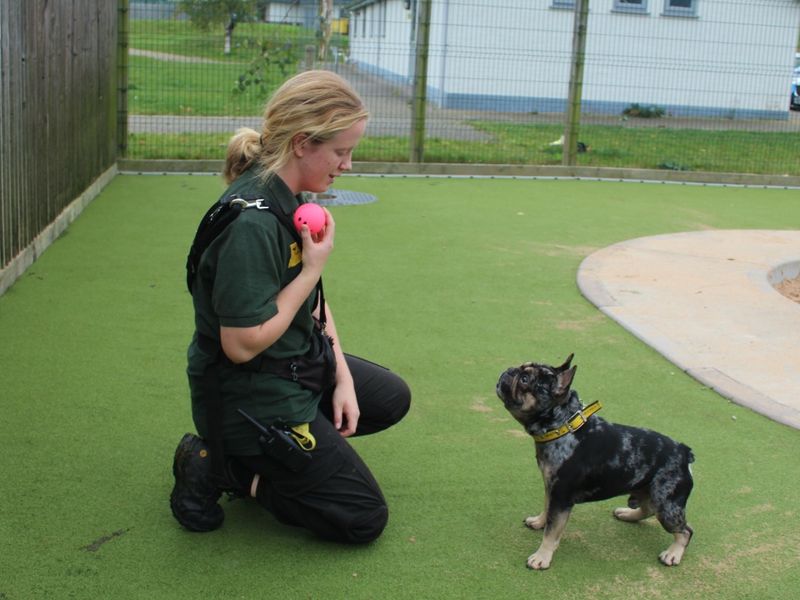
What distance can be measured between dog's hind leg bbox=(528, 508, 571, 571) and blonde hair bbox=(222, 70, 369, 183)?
1492mm

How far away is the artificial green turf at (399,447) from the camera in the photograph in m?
3.39

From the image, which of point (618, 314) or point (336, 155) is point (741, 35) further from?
point (336, 155)

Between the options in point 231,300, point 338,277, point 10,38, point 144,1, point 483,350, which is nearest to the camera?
point 231,300

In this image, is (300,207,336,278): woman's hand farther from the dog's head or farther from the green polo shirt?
the dog's head

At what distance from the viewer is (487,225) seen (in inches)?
383

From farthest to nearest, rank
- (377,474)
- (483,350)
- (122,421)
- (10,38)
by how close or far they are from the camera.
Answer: (10,38)
(483,350)
(122,421)
(377,474)

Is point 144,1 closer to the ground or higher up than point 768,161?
higher up

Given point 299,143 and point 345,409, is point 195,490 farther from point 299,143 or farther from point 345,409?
point 299,143

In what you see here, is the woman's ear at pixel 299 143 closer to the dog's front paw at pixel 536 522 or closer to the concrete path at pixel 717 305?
the dog's front paw at pixel 536 522

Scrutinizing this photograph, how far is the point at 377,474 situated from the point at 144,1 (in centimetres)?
973

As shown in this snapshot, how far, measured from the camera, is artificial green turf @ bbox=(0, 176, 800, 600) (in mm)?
3393

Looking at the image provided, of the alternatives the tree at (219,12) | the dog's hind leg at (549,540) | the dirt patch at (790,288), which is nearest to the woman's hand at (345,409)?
the dog's hind leg at (549,540)

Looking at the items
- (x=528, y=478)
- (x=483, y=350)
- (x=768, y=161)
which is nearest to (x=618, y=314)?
(x=483, y=350)

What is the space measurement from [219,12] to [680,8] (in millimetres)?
13708
